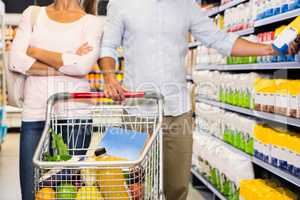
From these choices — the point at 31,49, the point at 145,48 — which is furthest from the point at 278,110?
the point at 31,49

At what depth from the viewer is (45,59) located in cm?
256

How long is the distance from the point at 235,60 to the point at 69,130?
208 centimetres

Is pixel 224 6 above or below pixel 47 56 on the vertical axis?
above

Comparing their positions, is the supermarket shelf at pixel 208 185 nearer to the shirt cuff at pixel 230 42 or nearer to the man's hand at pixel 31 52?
the shirt cuff at pixel 230 42

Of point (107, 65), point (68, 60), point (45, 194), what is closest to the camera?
point (45, 194)

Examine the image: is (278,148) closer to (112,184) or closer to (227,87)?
(227,87)

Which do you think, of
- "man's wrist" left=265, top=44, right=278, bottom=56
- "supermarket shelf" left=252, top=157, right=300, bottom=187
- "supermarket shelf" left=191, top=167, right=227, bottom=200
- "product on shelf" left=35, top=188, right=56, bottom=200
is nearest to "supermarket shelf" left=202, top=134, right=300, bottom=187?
"supermarket shelf" left=252, top=157, right=300, bottom=187

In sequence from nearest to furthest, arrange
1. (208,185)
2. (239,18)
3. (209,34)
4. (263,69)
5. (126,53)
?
(126,53)
(209,34)
(263,69)
(239,18)
(208,185)

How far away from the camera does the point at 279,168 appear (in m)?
3.15

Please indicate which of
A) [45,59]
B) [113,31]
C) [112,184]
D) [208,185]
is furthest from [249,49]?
[208,185]

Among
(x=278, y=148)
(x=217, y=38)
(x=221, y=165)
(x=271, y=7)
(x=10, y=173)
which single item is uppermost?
(x=271, y=7)

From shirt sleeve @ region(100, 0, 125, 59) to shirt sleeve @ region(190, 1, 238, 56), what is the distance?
0.42 metres

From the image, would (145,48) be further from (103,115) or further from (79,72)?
(103,115)

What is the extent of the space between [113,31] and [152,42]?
0.72 feet
